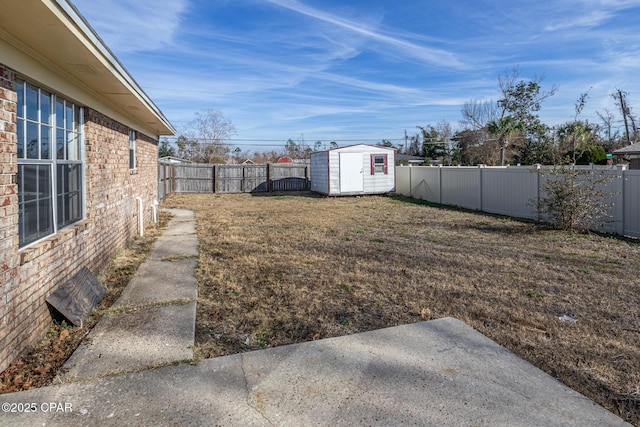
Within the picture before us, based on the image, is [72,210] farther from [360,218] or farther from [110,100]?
[360,218]

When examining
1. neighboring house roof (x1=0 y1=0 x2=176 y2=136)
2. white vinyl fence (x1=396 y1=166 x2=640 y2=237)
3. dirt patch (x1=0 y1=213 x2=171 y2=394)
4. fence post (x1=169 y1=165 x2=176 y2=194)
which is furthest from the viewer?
fence post (x1=169 y1=165 x2=176 y2=194)

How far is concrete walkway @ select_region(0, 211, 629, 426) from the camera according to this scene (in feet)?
7.70

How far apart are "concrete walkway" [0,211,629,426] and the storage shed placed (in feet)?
50.9

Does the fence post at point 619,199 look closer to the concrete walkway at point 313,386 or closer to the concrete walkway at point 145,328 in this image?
the concrete walkway at point 313,386

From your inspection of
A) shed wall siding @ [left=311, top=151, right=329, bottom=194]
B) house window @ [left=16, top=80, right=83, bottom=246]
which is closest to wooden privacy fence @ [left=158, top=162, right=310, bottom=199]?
shed wall siding @ [left=311, top=151, right=329, bottom=194]

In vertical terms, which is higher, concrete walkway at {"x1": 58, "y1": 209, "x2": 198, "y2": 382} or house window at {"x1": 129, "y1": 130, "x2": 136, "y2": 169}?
house window at {"x1": 129, "y1": 130, "x2": 136, "y2": 169}

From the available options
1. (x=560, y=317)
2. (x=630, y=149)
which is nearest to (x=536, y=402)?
(x=560, y=317)

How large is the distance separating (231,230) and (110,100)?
4.21m

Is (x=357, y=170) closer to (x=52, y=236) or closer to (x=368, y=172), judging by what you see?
(x=368, y=172)

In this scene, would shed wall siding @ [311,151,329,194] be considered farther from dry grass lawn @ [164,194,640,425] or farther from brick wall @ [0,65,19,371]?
brick wall @ [0,65,19,371]

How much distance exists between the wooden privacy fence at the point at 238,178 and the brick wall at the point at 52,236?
15.4m

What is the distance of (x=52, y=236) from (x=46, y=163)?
0.70 metres

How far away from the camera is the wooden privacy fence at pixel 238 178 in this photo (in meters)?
22.8

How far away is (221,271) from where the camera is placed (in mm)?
5785
